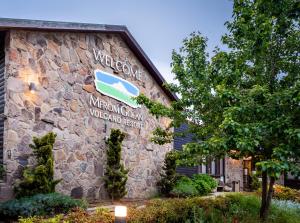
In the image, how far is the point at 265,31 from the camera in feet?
25.0

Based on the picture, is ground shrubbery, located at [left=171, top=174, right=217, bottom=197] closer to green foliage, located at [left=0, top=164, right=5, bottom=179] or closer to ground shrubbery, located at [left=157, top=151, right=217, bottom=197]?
ground shrubbery, located at [left=157, top=151, right=217, bottom=197]

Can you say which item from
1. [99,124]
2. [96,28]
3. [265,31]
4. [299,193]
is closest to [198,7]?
[96,28]

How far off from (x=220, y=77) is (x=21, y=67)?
534 centimetres

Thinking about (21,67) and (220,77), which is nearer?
(220,77)

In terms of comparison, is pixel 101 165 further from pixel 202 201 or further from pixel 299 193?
pixel 299 193

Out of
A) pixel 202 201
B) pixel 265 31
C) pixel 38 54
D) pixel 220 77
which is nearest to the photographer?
pixel 265 31

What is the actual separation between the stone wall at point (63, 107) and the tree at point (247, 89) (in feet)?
8.27

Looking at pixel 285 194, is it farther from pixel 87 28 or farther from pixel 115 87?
pixel 87 28

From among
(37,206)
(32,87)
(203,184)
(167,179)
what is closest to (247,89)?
(37,206)

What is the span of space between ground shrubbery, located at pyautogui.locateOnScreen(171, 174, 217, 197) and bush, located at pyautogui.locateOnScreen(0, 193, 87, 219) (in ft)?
22.4

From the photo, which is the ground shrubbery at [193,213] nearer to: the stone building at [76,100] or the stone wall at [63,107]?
the stone building at [76,100]

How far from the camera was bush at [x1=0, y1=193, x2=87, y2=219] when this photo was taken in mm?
7375

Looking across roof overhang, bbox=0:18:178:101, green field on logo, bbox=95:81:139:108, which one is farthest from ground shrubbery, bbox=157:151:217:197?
roof overhang, bbox=0:18:178:101

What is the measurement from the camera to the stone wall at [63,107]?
905 centimetres
